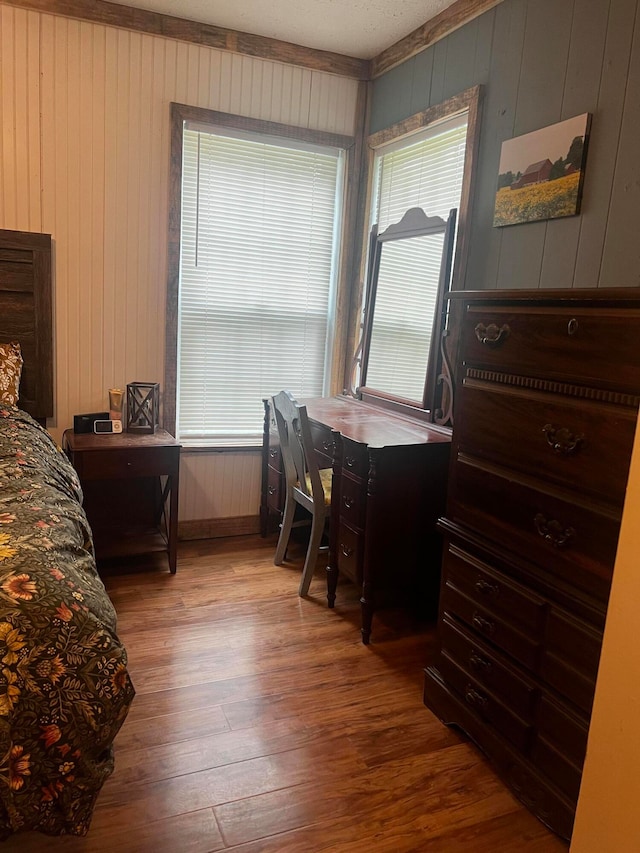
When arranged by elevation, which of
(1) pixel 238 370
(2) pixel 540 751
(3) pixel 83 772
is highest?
(1) pixel 238 370

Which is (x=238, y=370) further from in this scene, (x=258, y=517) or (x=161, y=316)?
(x=258, y=517)

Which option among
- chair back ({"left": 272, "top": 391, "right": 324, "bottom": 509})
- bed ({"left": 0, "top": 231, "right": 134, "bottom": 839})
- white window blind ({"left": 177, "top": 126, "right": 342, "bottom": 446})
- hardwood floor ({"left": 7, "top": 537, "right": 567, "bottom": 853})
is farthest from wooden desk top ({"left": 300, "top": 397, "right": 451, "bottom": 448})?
bed ({"left": 0, "top": 231, "right": 134, "bottom": 839})

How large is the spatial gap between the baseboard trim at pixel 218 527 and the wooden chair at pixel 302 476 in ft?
1.77

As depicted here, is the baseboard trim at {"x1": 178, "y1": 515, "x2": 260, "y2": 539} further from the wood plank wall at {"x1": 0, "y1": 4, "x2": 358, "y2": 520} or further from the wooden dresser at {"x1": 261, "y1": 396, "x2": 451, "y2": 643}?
the wooden dresser at {"x1": 261, "y1": 396, "x2": 451, "y2": 643}

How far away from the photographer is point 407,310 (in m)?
3.12

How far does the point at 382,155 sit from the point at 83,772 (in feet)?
10.6

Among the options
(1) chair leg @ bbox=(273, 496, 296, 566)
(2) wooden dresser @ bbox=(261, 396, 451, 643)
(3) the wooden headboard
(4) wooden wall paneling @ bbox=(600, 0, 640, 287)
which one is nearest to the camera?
(4) wooden wall paneling @ bbox=(600, 0, 640, 287)

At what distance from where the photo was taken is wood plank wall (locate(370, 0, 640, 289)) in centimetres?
201

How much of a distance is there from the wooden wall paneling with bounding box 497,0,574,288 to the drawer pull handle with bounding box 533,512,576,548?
1116mm

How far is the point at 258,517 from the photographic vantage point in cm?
366

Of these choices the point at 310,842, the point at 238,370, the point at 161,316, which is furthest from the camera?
the point at 238,370

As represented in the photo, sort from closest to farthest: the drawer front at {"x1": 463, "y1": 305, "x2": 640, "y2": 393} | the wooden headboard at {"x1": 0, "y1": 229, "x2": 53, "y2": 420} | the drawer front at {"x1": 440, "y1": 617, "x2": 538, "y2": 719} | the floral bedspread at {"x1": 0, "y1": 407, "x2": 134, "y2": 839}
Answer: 1. the floral bedspread at {"x1": 0, "y1": 407, "x2": 134, "y2": 839}
2. the drawer front at {"x1": 463, "y1": 305, "x2": 640, "y2": 393}
3. the drawer front at {"x1": 440, "y1": 617, "x2": 538, "y2": 719}
4. the wooden headboard at {"x1": 0, "y1": 229, "x2": 53, "y2": 420}

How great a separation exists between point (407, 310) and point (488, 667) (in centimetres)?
184

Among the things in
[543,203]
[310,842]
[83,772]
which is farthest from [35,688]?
[543,203]
